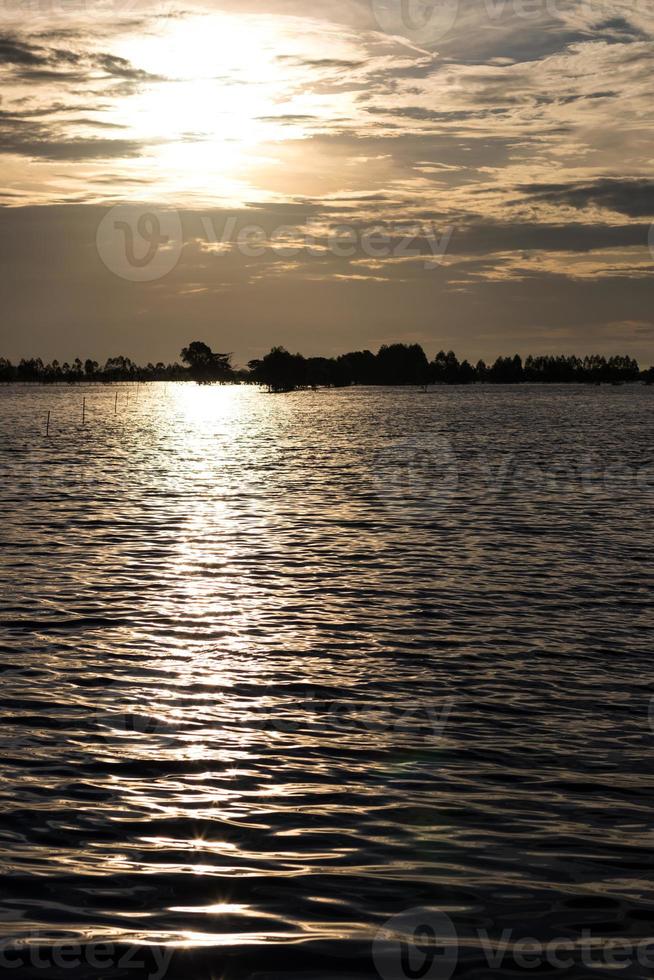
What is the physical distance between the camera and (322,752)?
1762 centimetres

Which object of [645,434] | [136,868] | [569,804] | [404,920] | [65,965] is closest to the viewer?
[65,965]

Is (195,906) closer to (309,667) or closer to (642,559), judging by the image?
(309,667)

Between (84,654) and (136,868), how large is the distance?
11239 millimetres

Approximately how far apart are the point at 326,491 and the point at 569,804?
52.5 meters

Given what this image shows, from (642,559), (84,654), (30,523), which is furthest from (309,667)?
(30,523)

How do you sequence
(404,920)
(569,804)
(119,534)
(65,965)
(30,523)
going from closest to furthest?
(65,965) → (404,920) → (569,804) → (119,534) → (30,523)

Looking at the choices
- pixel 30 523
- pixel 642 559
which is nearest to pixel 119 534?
pixel 30 523

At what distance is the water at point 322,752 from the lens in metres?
12.0

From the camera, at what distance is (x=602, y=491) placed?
216 feet

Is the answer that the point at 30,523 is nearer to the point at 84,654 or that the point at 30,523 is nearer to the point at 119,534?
the point at 119,534

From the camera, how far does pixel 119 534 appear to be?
46.4 metres

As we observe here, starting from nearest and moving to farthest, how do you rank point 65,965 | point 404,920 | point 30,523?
point 65,965, point 404,920, point 30,523

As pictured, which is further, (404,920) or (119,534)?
(119,534)

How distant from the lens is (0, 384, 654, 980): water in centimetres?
1200
